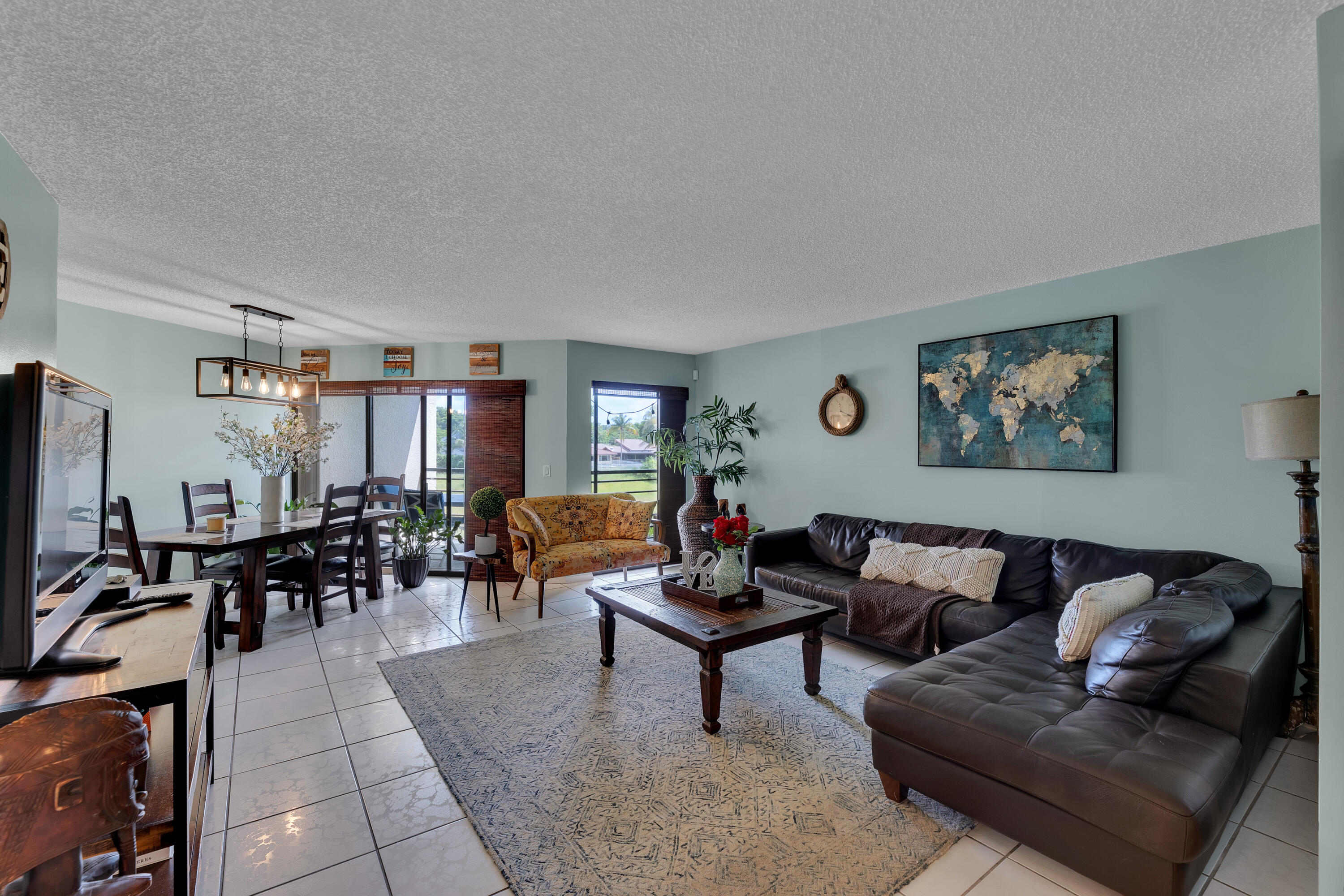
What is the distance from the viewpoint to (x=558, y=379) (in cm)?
602

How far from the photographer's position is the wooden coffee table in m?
2.81

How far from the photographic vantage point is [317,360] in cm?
630

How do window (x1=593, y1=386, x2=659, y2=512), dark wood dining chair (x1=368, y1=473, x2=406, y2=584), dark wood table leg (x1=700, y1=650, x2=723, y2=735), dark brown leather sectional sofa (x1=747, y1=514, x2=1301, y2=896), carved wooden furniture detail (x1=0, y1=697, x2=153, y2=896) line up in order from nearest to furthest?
carved wooden furniture detail (x1=0, y1=697, x2=153, y2=896), dark brown leather sectional sofa (x1=747, y1=514, x2=1301, y2=896), dark wood table leg (x1=700, y1=650, x2=723, y2=735), dark wood dining chair (x1=368, y1=473, x2=406, y2=584), window (x1=593, y1=386, x2=659, y2=512)

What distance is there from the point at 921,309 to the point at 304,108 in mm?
4095

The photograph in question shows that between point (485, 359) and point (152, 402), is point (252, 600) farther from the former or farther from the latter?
point (485, 359)

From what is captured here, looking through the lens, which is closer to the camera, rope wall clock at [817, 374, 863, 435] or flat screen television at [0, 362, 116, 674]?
flat screen television at [0, 362, 116, 674]

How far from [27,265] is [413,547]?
13.0 ft

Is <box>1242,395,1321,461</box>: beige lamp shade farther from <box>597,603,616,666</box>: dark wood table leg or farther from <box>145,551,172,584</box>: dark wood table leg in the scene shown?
<box>145,551,172,584</box>: dark wood table leg

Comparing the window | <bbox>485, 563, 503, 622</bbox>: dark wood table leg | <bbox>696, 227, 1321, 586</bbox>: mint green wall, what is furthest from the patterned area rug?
the window

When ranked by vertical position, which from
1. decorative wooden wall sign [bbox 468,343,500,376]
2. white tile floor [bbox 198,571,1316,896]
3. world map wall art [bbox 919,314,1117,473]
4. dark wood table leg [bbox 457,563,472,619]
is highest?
decorative wooden wall sign [bbox 468,343,500,376]

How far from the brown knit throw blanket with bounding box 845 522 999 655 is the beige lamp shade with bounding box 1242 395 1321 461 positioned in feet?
4.97

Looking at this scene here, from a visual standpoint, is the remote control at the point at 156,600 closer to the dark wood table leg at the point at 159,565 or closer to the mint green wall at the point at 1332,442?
the dark wood table leg at the point at 159,565

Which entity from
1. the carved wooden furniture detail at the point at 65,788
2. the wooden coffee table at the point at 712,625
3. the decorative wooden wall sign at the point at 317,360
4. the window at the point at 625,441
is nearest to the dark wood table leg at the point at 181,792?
the carved wooden furniture detail at the point at 65,788

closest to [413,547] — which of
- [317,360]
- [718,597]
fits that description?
[317,360]
